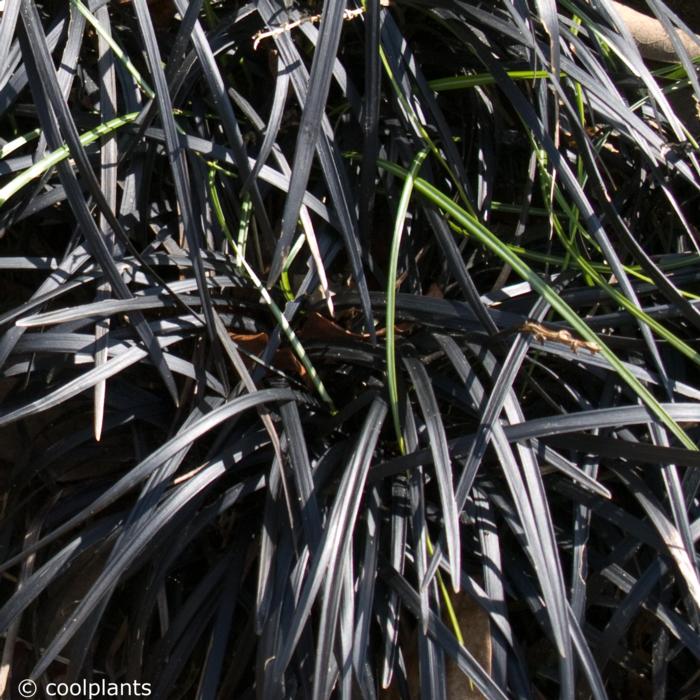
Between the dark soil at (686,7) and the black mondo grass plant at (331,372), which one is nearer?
the black mondo grass plant at (331,372)

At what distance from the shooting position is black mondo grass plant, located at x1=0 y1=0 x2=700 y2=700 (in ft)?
3.53

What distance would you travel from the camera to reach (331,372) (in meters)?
1.32

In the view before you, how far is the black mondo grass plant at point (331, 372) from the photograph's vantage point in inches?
42.3
